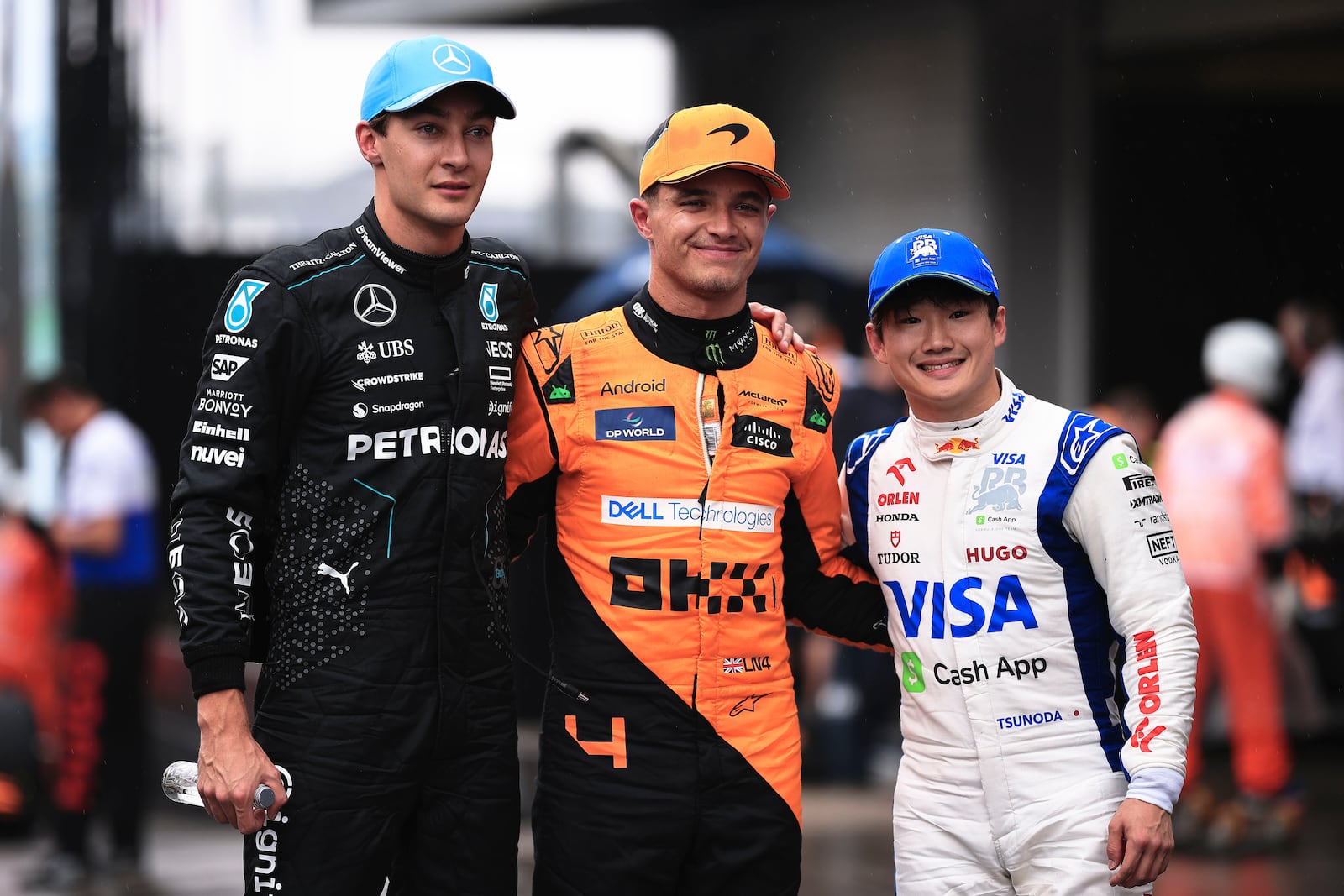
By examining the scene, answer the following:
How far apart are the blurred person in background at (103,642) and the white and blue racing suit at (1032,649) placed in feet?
14.5

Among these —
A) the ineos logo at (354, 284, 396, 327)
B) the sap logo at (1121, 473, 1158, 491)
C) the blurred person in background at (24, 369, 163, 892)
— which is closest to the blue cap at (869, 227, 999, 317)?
the sap logo at (1121, 473, 1158, 491)

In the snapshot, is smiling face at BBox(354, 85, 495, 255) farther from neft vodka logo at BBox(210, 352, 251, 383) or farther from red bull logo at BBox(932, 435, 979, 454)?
red bull logo at BBox(932, 435, 979, 454)

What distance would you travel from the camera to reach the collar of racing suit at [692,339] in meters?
2.88

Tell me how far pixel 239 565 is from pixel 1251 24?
19.9 ft

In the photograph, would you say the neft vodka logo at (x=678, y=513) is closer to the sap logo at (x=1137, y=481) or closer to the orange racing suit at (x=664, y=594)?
the orange racing suit at (x=664, y=594)

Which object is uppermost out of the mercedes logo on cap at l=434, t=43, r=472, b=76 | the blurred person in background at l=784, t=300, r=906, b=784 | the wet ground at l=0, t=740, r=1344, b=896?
the mercedes logo on cap at l=434, t=43, r=472, b=76

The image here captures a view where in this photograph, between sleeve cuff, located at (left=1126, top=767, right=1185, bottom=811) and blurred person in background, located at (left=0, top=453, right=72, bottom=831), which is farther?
blurred person in background, located at (left=0, top=453, right=72, bottom=831)

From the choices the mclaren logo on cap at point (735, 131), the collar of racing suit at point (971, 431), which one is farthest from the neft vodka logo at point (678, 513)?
the mclaren logo on cap at point (735, 131)

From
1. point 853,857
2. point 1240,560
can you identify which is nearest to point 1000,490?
point 853,857

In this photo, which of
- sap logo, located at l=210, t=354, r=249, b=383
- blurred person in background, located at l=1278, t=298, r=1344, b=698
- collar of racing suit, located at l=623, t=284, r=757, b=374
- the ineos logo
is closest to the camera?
sap logo, located at l=210, t=354, r=249, b=383

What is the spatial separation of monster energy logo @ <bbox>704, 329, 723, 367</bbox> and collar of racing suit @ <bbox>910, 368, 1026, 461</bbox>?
403 mm

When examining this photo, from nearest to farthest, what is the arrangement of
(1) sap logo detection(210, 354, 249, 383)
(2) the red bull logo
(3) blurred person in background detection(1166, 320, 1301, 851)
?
(1) sap logo detection(210, 354, 249, 383)
(2) the red bull logo
(3) blurred person in background detection(1166, 320, 1301, 851)

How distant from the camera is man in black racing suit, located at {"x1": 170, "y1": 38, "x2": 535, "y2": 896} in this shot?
2.54 m

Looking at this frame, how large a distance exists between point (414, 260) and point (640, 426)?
52cm
